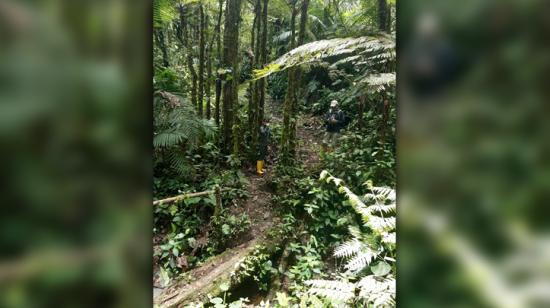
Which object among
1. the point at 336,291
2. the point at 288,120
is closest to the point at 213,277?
the point at 336,291

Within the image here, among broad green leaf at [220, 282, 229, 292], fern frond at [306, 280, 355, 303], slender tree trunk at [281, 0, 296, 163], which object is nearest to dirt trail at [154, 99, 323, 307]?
broad green leaf at [220, 282, 229, 292]

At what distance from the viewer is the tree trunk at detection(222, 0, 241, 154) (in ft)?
19.0

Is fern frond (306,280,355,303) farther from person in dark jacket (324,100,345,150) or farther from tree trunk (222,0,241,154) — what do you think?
person in dark jacket (324,100,345,150)

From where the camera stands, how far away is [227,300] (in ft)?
10.4

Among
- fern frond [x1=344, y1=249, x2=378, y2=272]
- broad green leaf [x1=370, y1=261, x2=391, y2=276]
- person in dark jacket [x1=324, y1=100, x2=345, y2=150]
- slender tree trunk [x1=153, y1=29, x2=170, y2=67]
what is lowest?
broad green leaf [x1=370, y1=261, x2=391, y2=276]
